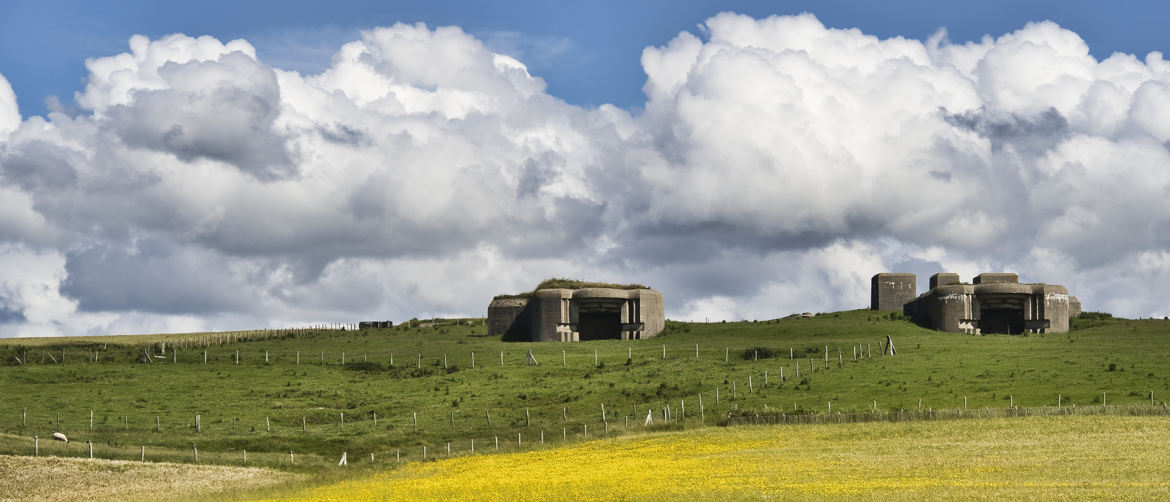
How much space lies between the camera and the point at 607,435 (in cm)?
7000

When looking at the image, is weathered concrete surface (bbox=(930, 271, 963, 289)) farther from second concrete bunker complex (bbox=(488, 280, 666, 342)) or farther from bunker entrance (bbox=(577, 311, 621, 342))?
bunker entrance (bbox=(577, 311, 621, 342))

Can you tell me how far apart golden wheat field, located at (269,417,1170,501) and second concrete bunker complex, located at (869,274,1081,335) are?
59657mm

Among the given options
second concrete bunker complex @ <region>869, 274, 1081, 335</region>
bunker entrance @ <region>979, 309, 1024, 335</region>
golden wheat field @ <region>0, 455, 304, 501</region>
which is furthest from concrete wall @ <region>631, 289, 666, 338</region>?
golden wheat field @ <region>0, 455, 304, 501</region>

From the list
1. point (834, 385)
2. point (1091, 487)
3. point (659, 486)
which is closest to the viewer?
point (1091, 487)

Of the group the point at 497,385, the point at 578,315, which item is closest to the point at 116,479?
the point at 497,385

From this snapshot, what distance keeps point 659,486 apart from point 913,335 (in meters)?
74.5

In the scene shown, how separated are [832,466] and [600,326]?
3290 inches

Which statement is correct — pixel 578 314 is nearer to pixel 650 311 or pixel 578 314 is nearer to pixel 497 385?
pixel 650 311

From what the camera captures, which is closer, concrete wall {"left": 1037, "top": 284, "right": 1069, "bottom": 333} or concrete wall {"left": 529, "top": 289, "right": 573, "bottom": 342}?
concrete wall {"left": 1037, "top": 284, "right": 1069, "bottom": 333}

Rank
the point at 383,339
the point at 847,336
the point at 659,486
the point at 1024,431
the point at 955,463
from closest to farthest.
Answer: the point at 659,486
the point at 955,463
the point at 1024,431
the point at 847,336
the point at 383,339

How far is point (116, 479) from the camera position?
57688mm

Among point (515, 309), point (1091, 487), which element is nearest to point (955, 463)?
point (1091, 487)

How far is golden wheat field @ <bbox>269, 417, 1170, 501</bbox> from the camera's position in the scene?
43.1 m

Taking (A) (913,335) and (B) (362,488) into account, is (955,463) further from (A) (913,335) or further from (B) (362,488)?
(A) (913,335)
